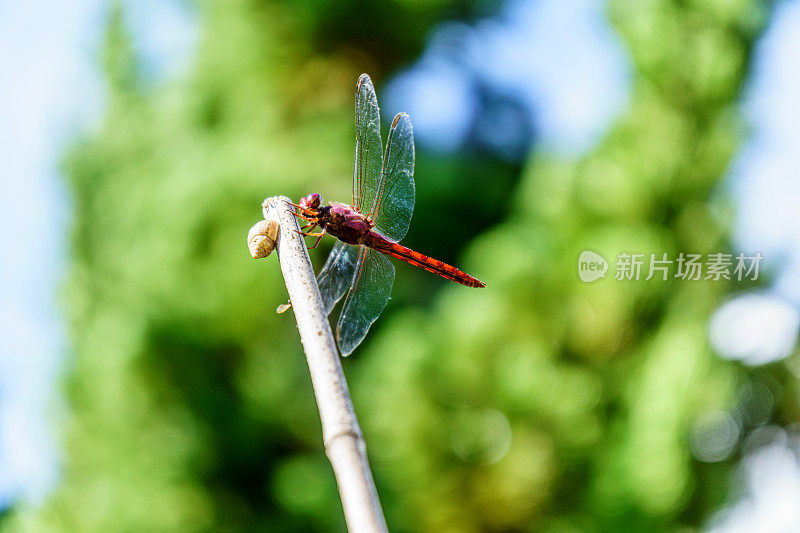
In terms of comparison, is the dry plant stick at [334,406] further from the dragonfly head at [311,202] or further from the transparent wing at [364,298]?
the transparent wing at [364,298]

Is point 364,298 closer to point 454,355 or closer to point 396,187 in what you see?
point 396,187

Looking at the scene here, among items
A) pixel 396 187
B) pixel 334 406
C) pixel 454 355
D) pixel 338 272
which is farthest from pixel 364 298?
pixel 454 355

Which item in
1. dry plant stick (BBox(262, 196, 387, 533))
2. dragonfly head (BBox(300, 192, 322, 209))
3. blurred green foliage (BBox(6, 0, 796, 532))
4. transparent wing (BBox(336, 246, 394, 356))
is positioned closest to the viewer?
dry plant stick (BBox(262, 196, 387, 533))

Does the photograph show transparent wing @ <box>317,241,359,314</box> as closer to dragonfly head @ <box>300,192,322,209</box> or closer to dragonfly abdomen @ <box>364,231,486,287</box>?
dragonfly abdomen @ <box>364,231,486,287</box>

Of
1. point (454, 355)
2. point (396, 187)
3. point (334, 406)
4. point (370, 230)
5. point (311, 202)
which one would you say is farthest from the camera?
point (454, 355)

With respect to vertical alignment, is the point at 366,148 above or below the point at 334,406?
above

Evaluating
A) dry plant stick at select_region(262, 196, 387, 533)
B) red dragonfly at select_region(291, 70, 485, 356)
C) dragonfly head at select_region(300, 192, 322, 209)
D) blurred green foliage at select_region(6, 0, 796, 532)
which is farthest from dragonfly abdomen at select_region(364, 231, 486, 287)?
blurred green foliage at select_region(6, 0, 796, 532)
